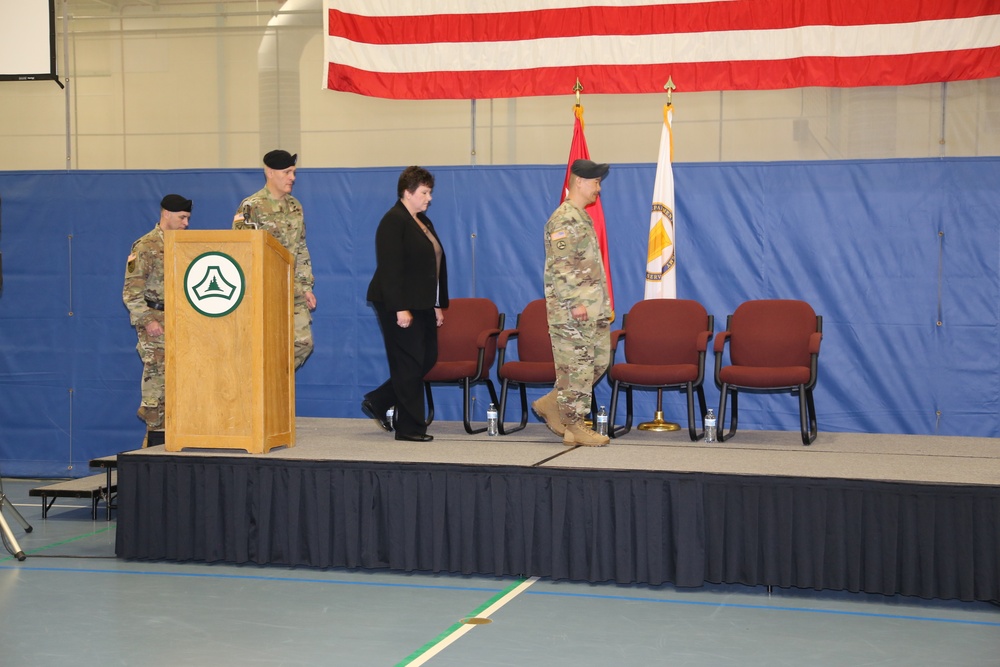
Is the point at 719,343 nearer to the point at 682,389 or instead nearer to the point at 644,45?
the point at 682,389

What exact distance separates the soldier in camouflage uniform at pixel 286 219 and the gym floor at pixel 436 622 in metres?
1.63

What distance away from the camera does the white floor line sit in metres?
3.46

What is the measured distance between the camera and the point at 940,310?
6.45 meters

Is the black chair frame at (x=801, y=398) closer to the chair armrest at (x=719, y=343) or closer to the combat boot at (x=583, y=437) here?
the chair armrest at (x=719, y=343)

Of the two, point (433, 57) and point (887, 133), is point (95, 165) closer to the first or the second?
Result: point (433, 57)

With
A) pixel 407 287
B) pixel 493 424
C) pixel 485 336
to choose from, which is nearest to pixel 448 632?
pixel 407 287

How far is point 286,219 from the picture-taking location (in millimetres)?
5996

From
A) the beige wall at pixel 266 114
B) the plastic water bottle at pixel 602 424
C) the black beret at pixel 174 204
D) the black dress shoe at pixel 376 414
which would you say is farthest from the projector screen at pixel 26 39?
the plastic water bottle at pixel 602 424

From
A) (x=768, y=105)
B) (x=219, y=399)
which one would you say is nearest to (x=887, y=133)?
(x=768, y=105)

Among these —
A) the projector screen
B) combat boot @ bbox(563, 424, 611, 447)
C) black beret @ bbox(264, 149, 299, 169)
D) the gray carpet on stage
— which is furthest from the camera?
the projector screen

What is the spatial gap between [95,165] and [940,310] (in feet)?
19.5

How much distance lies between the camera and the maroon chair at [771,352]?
5.75 meters

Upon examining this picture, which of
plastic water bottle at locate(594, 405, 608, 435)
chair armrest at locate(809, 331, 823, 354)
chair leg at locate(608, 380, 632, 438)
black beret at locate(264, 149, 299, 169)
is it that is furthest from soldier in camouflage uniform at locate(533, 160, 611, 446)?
black beret at locate(264, 149, 299, 169)

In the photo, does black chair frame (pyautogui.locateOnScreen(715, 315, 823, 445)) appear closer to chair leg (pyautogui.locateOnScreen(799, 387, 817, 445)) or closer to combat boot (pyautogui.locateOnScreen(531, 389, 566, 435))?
chair leg (pyautogui.locateOnScreen(799, 387, 817, 445))
